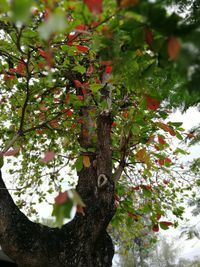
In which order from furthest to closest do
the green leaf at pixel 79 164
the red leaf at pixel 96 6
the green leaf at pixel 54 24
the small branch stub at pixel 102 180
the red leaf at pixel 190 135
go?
the small branch stub at pixel 102 180
the green leaf at pixel 79 164
the red leaf at pixel 190 135
the red leaf at pixel 96 6
the green leaf at pixel 54 24

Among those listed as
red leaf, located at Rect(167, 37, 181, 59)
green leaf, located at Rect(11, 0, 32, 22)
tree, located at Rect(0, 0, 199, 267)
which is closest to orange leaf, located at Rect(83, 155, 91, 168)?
tree, located at Rect(0, 0, 199, 267)

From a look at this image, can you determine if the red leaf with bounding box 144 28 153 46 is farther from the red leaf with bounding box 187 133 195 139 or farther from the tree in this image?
the red leaf with bounding box 187 133 195 139

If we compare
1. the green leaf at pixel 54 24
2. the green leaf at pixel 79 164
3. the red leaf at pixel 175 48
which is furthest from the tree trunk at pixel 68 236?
the green leaf at pixel 54 24

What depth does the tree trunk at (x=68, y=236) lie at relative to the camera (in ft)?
14.1

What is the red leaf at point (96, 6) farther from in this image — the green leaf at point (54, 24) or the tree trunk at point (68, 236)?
the tree trunk at point (68, 236)

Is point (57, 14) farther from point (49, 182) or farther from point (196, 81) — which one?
point (49, 182)

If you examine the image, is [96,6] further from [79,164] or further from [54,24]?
[79,164]

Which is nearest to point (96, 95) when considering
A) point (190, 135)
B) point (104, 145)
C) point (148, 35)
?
point (104, 145)

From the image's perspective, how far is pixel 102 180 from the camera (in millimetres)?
4648

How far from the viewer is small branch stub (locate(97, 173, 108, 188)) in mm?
4535

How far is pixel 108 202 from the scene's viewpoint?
14.9 feet

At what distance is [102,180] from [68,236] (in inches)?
35.2

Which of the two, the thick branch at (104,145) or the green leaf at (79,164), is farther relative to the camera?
the thick branch at (104,145)

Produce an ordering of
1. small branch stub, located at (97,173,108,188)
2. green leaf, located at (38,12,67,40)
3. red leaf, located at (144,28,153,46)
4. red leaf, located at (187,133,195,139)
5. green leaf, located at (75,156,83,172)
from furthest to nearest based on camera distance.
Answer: small branch stub, located at (97,173,108,188) < green leaf, located at (75,156,83,172) < red leaf, located at (187,133,195,139) < red leaf, located at (144,28,153,46) < green leaf, located at (38,12,67,40)
